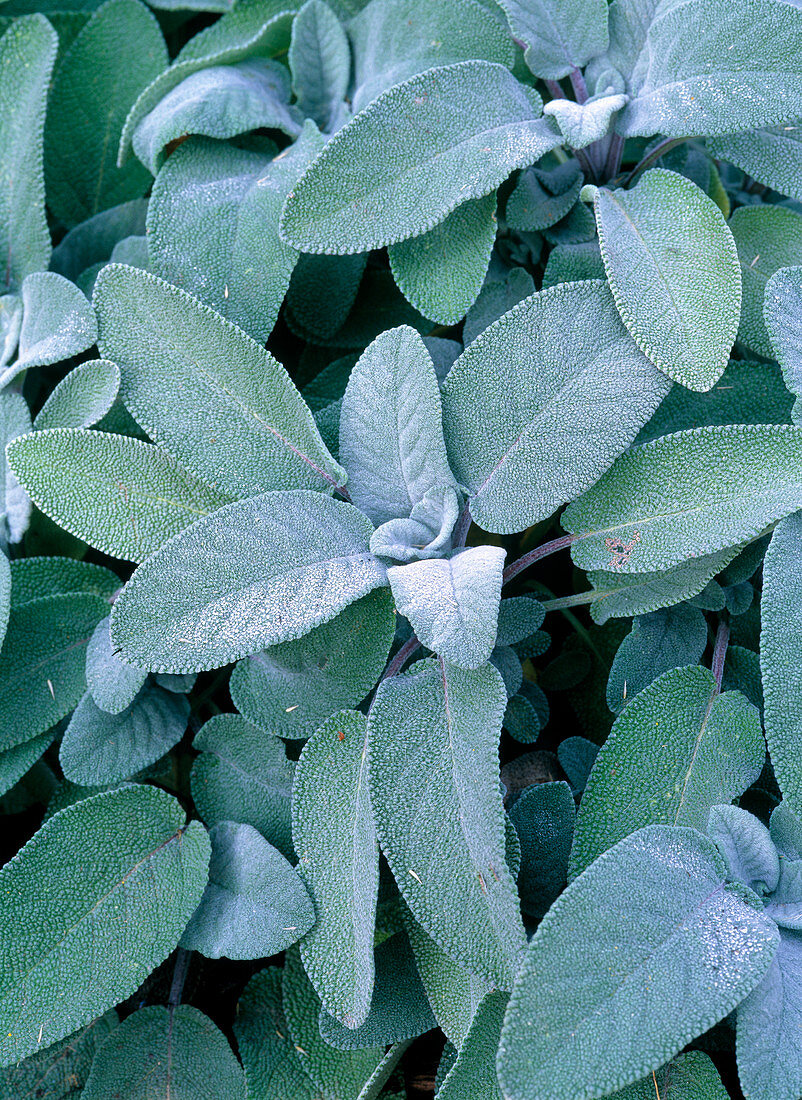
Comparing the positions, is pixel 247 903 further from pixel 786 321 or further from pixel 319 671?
pixel 786 321

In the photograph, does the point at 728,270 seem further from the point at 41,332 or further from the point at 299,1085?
the point at 299,1085

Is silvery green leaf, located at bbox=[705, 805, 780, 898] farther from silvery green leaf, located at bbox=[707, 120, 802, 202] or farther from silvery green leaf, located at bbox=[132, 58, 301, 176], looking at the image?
silvery green leaf, located at bbox=[132, 58, 301, 176]

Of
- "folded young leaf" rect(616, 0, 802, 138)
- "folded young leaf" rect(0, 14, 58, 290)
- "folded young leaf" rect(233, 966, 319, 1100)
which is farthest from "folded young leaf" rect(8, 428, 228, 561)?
"folded young leaf" rect(616, 0, 802, 138)

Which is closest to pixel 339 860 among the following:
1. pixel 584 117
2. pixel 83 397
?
pixel 83 397

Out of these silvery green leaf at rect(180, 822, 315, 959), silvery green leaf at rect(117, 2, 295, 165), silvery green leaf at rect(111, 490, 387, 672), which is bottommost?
silvery green leaf at rect(180, 822, 315, 959)

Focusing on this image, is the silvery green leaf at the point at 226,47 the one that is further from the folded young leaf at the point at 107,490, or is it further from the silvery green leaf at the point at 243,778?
the silvery green leaf at the point at 243,778
